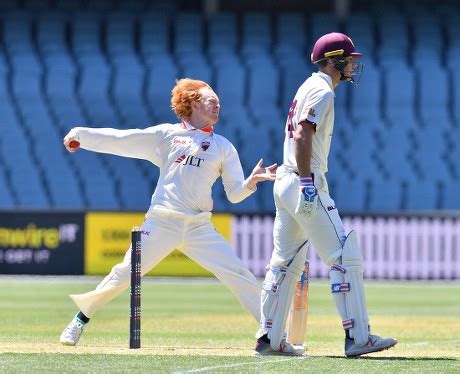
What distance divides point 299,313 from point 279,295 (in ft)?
1.26

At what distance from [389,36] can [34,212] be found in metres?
10.5

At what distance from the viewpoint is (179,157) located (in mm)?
10141

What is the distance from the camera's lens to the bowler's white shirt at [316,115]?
9.07 metres

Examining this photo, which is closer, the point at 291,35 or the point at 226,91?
the point at 226,91

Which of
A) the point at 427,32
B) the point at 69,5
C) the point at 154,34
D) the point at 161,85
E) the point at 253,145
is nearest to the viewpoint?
the point at 253,145

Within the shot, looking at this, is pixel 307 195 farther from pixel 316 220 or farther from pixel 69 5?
pixel 69 5

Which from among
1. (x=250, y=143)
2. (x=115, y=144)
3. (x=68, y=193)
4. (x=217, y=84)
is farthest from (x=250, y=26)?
(x=115, y=144)

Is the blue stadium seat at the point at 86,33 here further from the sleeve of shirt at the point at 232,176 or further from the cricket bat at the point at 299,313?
the cricket bat at the point at 299,313

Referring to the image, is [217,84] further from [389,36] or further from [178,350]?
[178,350]

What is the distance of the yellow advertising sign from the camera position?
22.8m

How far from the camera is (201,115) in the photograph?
10297 millimetres

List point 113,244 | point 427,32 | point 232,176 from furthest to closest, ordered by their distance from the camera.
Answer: point 427,32, point 113,244, point 232,176

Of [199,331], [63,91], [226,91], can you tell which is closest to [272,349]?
[199,331]

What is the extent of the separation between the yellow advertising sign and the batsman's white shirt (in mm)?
12547
